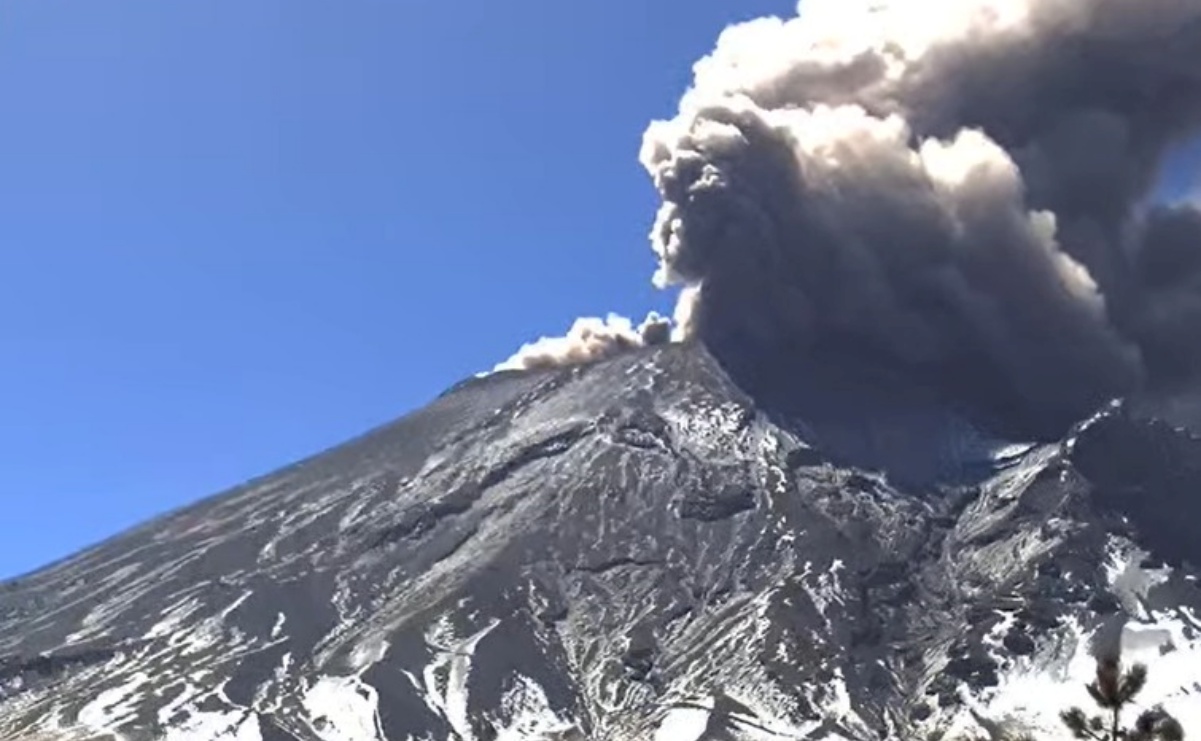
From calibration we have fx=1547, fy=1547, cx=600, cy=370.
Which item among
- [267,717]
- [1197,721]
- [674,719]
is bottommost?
[1197,721]

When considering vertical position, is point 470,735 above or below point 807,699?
above

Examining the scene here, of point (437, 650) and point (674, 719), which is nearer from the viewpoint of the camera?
point (674, 719)

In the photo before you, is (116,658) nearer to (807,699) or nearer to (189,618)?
(189,618)

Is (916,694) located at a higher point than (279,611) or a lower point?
lower

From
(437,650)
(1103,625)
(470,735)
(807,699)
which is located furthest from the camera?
(1103,625)

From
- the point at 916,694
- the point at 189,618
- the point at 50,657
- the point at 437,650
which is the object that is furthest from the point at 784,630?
the point at 50,657

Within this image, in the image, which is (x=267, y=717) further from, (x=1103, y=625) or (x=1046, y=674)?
(x=1103, y=625)

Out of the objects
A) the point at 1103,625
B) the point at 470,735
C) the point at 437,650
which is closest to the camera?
the point at 470,735

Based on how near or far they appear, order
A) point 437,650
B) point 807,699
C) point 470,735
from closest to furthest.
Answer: point 470,735 → point 807,699 → point 437,650

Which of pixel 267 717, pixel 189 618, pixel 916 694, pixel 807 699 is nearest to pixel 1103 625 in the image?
pixel 916 694
